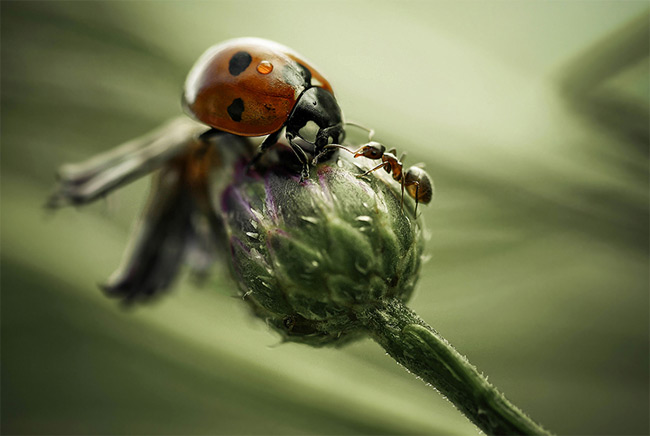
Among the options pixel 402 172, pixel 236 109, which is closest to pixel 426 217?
pixel 402 172

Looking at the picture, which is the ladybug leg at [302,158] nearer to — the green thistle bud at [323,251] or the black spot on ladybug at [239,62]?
the green thistle bud at [323,251]

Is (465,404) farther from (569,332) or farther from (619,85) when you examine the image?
(569,332)

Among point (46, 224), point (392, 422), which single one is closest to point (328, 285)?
point (392, 422)

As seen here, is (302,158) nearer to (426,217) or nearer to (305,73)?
(305,73)

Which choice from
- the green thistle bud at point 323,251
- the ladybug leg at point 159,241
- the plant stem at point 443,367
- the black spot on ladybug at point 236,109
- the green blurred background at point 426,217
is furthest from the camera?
the green blurred background at point 426,217

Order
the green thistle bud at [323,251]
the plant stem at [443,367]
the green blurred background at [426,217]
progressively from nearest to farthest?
the plant stem at [443,367] < the green thistle bud at [323,251] < the green blurred background at [426,217]

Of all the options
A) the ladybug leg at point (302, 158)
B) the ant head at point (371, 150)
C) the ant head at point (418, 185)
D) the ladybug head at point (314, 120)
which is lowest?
the ladybug leg at point (302, 158)

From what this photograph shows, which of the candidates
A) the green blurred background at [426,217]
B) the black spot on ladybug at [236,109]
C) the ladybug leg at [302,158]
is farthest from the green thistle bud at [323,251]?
the green blurred background at [426,217]
